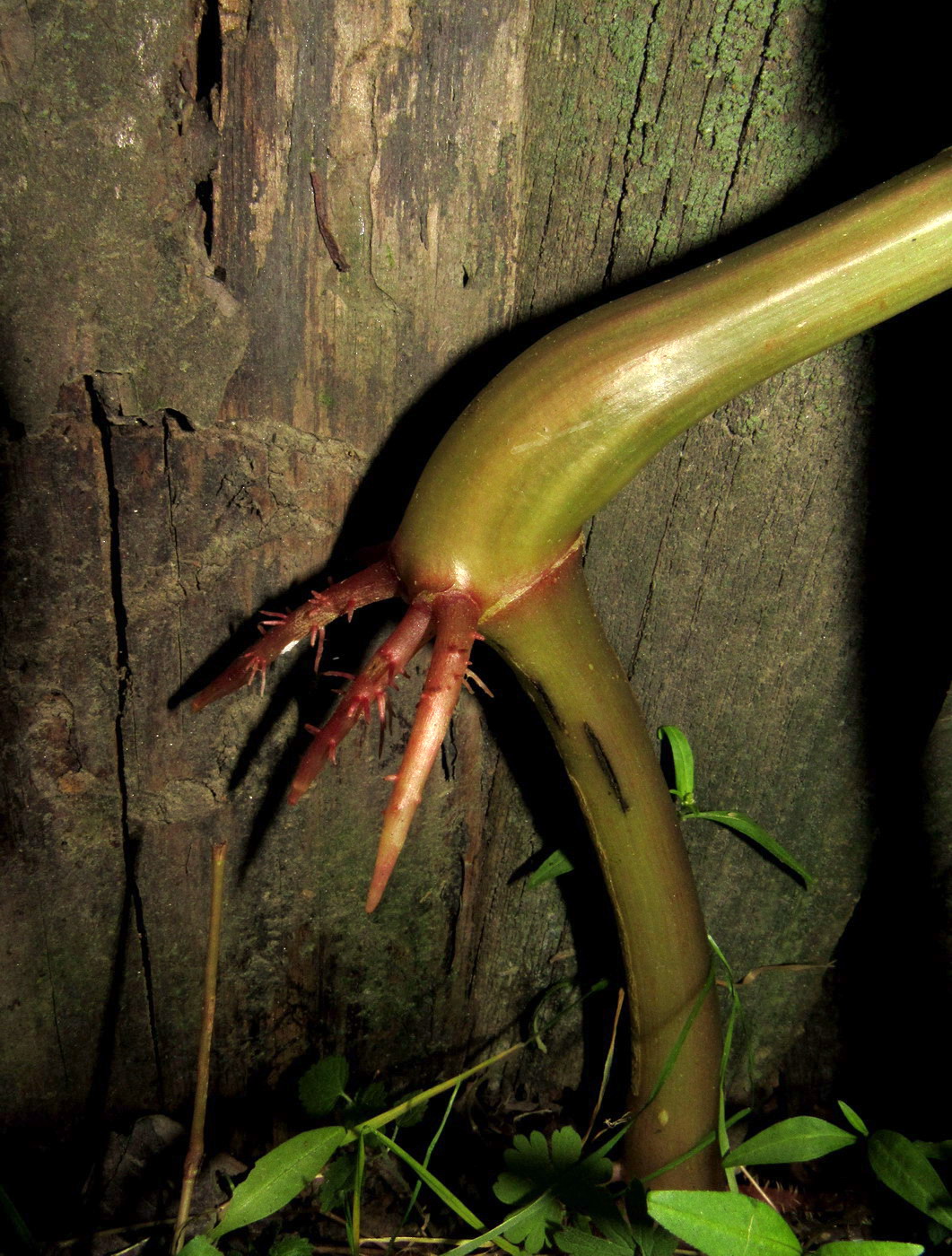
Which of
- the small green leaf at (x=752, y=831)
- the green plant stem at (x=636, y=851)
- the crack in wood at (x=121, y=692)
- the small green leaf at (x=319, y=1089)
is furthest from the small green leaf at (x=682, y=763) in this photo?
the crack in wood at (x=121, y=692)

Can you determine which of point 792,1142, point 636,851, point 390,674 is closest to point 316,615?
point 390,674

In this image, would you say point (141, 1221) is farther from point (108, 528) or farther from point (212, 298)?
point (212, 298)

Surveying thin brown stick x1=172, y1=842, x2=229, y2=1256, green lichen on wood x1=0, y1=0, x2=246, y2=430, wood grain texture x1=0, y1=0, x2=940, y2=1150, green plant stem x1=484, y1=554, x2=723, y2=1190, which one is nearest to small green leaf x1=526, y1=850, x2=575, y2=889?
wood grain texture x1=0, y1=0, x2=940, y2=1150

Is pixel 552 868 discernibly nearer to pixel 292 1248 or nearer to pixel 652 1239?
pixel 652 1239

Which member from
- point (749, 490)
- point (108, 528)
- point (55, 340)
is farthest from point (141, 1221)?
point (749, 490)

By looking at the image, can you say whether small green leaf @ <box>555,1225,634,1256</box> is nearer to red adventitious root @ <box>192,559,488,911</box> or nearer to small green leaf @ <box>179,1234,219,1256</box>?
small green leaf @ <box>179,1234,219,1256</box>

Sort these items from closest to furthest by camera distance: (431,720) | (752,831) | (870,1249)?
(431,720) → (870,1249) → (752,831)

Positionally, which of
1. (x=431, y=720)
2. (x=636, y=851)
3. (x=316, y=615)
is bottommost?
(x=636, y=851)
